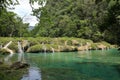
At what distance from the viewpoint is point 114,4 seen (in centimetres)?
2373

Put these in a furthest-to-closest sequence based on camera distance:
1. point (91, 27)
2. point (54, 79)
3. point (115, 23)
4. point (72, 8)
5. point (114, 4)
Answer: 1. point (72, 8)
2. point (91, 27)
3. point (115, 23)
4. point (114, 4)
5. point (54, 79)

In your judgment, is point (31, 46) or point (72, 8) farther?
point (72, 8)

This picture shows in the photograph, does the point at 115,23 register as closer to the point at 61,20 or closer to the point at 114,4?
the point at 114,4

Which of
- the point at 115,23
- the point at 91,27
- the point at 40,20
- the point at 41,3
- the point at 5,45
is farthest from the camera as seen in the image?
the point at 91,27

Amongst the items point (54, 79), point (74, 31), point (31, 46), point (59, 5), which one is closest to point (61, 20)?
point (74, 31)

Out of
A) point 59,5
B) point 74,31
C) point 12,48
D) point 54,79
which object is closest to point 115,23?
point 54,79

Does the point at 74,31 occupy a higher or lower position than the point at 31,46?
higher

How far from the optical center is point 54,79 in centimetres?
1848

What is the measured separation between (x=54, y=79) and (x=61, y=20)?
6287cm

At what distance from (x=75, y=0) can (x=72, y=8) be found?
399 centimetres

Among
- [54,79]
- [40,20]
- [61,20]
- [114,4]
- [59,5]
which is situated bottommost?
[54,79]

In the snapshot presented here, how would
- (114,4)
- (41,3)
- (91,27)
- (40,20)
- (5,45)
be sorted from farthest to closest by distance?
(91,27) < (5,45) < (114,4) < (40,20) < (41,3)

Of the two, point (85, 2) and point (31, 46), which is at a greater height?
point (85, 2)

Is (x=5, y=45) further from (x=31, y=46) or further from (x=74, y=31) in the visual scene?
(x=74, y=31)
